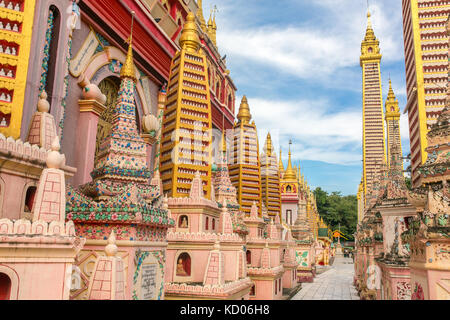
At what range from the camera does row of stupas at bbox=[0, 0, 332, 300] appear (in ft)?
21.0

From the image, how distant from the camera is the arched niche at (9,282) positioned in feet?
18.9

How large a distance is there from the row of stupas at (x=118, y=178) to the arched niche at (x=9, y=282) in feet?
0.06

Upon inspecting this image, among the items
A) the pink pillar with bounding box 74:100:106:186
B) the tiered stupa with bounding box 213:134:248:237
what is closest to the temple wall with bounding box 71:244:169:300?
the pink pillar with bounding box 74:100:106:186

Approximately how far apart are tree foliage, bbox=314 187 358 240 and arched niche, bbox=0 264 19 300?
303ft

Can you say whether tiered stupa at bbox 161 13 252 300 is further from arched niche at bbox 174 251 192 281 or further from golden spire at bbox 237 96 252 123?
golden spire at bbox 237 96 252 123

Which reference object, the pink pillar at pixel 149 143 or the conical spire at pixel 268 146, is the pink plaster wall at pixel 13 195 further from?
the conical spire at pixel 268 146

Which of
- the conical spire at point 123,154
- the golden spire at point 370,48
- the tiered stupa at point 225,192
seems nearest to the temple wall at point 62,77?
the conical spire at point 123,154

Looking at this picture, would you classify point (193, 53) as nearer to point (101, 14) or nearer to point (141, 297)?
point (101, 14)

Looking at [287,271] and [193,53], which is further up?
[193,53]

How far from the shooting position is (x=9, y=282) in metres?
5.82

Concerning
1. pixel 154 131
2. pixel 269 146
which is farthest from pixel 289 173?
pixel 154 131

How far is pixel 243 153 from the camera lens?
29984mm
